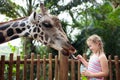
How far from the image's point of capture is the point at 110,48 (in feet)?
24.8

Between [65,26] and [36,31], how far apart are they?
20.6 ft

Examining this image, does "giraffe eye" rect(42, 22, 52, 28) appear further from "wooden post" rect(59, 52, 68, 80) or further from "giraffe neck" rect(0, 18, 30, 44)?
"wooden post" rect(59, 52, 68, 80)

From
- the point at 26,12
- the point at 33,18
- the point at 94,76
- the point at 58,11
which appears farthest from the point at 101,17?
the point at 94,76

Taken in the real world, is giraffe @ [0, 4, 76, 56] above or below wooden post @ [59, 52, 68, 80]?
above

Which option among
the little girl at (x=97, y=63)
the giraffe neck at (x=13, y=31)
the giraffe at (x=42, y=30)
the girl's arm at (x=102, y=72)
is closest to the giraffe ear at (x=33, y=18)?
the giraffe at (x=42, y=30)

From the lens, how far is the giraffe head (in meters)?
3.79

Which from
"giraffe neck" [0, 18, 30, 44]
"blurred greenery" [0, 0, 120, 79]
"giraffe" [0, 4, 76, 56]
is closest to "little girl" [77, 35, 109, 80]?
"giraffe" [0, 4, 76, 56]

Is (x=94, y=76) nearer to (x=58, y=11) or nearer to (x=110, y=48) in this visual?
(x=110, y=48)

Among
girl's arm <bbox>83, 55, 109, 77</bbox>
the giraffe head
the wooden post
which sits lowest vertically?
the wooden post

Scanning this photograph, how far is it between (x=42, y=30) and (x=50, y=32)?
0.53ft

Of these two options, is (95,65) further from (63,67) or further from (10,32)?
(63,67)

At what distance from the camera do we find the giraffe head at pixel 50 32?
12.4ft

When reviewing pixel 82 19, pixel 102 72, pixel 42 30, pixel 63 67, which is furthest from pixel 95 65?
pixel 82 19

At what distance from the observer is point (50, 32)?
3.93m
